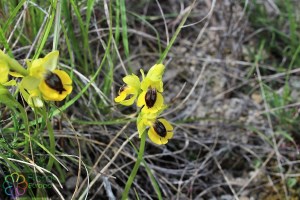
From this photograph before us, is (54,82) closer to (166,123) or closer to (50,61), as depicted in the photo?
(50,61)

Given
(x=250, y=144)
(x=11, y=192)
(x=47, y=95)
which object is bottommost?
(x=250, y=144)

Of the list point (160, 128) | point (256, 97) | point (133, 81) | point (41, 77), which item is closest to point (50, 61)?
point (41, 77)

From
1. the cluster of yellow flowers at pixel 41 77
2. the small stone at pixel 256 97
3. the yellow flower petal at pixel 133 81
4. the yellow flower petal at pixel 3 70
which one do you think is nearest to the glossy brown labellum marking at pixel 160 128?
the yellow flower petal at pixel 133 81

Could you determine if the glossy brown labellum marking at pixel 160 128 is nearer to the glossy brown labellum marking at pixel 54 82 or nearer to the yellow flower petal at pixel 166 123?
the yellow flower petal at pixel 166 123

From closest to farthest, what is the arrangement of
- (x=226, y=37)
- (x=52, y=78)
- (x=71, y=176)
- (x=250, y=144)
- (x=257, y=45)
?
1. (x=52, y=78)
2. (x=71, y=176)
3. (x=250, y=144)
4. (x=226, y=37)
5. (x=257, y=45)

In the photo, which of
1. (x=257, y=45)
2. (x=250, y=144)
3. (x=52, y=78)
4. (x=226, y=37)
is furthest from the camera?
(x=257, y=45)

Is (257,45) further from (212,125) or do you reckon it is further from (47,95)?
(47,95)

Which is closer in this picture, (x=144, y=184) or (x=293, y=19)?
(x=144, y=184)

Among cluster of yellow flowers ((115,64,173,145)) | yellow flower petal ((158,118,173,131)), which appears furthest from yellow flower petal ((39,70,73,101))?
yellow flower petal ((158,118,173,131))

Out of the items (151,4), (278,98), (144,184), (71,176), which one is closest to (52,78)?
(71,176)
